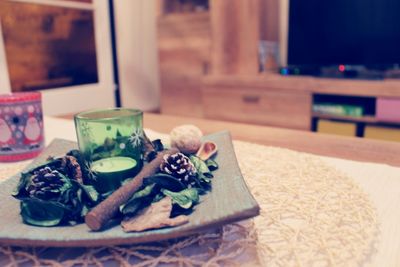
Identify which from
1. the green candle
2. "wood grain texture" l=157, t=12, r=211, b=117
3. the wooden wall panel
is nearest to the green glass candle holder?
the green candle

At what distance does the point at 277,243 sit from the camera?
445 millimetres

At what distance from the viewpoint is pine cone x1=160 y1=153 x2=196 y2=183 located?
50 cm

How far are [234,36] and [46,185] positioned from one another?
7.00 feet

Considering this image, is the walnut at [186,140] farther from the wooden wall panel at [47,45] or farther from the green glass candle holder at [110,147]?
the wooden wall panel at [47,45]

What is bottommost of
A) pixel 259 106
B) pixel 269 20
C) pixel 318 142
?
pixel 259 106

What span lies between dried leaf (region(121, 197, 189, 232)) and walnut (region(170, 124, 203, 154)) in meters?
0.26

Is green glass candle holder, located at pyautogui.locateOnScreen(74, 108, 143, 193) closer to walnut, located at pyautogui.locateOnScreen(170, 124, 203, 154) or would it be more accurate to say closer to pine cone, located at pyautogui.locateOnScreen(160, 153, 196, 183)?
pine cone, located at pyautogui.locateOnScreen(160, 153, 196, 183)

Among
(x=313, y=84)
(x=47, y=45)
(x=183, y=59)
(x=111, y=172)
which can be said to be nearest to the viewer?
(x=111, y=172)

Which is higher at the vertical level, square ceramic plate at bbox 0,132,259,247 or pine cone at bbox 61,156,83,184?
pine cone at bbox 61,156,83,184

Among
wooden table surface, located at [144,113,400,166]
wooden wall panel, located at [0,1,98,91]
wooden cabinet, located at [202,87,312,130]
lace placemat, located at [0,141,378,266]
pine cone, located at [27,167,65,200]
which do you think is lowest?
wooden cabinet, located at [202,87,312,130]

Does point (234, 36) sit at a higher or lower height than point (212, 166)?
higher

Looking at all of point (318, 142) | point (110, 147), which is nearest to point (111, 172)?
point (110, 147)

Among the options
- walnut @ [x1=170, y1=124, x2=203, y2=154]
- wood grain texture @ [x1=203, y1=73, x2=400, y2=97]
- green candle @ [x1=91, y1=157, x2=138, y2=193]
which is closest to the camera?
green candle @ [x1=91, y1=157, x2=138, y2=193]

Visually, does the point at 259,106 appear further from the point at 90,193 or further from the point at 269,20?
the point at 90,193
